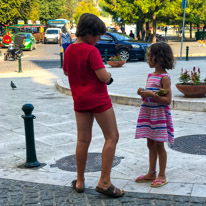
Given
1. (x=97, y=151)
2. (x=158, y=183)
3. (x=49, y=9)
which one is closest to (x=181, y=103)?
(x=97, y=151)

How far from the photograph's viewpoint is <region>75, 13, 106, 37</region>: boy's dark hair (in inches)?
156

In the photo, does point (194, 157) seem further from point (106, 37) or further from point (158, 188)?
point (106, 37)

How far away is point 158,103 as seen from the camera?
427 cm

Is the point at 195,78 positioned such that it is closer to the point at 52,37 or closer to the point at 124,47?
the point at 124,47

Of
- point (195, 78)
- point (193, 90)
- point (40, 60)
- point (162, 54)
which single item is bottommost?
point (40, 60)

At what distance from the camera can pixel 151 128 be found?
432cm

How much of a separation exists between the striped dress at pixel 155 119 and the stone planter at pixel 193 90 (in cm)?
497

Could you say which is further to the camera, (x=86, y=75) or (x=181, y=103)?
(x=181, y=103)

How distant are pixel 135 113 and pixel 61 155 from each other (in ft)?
10.7

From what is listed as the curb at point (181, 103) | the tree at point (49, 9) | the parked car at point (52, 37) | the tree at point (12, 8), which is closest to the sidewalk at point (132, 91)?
the curb at point (181, 103)

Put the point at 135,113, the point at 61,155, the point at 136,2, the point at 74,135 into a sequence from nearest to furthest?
the point at 61,155, the point at 74,135, the point at 135,113, the point at 136,2

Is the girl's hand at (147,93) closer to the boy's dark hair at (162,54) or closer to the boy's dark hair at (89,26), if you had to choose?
the boy's dark hair at (162,54)

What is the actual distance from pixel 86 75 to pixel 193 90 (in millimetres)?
5622

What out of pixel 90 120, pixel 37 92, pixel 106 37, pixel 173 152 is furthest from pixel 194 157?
pixel 106 37
